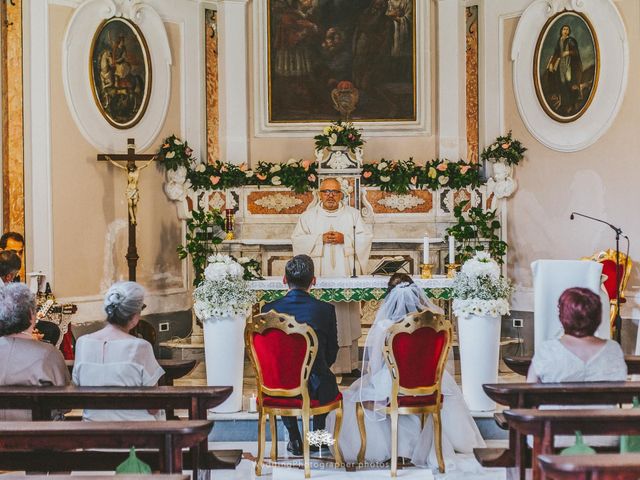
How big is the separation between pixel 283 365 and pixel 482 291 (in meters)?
2.38

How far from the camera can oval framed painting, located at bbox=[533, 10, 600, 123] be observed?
11.0 m

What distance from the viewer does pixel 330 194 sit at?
9.62 m

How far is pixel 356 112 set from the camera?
12438mm

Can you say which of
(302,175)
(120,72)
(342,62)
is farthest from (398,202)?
(120,72)

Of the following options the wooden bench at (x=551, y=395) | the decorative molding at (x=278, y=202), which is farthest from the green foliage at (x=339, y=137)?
the wooden bench at (x=551, y=395)

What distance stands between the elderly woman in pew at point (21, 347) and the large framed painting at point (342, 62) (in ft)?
25.9

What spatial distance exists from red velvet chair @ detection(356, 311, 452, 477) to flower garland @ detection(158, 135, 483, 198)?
573 centimetres

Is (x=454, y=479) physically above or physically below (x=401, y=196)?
below

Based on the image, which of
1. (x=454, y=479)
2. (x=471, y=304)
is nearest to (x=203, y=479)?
(x=454, y=479)

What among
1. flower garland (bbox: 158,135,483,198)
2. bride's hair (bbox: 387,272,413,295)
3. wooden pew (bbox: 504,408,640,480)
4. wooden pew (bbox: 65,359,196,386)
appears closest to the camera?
wooden pew (bbox: 504,408,640,480)

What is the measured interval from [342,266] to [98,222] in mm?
3264

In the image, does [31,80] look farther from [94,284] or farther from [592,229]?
[592,229]

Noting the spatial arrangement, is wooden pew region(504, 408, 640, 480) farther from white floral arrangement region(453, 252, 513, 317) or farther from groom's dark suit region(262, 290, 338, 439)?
white floral arrangement region(453, 252, 513, 317)

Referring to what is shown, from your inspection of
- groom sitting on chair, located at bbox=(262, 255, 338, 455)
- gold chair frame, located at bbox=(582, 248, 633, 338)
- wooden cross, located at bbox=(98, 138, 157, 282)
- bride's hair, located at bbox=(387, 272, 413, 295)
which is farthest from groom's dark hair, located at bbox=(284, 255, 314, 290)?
wooden cross, located at bbox=(98, 138, 157, 282)
